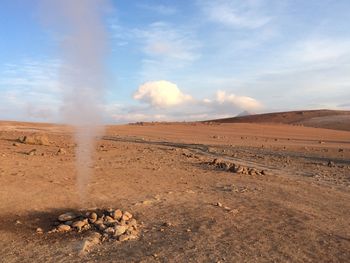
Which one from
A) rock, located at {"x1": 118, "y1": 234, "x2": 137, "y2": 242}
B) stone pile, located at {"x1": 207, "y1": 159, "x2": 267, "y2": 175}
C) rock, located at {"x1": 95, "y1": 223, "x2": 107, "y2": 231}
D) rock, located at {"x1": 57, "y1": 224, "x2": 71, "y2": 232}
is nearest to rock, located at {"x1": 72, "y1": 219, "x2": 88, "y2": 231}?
rock, located at {"x1": 57, "y1": 224, "x2": 71, "y2": 232}

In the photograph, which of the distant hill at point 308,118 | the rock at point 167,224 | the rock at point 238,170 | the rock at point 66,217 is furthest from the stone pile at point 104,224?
the distant hill at point 308,118

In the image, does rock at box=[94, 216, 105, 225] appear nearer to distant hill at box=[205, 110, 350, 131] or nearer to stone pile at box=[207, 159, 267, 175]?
stone pile at box=[207, 159, 267, 175]

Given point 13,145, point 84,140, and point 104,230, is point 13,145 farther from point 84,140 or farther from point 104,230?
point 104,230

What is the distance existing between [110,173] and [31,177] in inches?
95.6

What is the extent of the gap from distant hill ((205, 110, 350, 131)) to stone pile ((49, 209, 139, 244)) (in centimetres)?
6073

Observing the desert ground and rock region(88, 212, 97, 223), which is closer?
the desert ground

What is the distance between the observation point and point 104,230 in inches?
322

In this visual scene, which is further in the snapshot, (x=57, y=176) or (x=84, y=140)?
(x=57, y=176)

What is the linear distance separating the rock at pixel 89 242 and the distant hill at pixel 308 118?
203 feet

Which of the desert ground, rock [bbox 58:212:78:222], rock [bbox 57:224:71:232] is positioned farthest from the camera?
rock [bbox 58:212:78:222]

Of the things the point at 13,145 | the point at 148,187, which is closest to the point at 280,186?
the point at 148,187

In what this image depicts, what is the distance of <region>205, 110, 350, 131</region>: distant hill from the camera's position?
69312mm

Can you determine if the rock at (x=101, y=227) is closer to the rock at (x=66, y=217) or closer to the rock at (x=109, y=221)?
the rock at (x=109, y=221)

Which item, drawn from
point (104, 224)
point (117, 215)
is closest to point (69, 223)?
point (104, 224)
